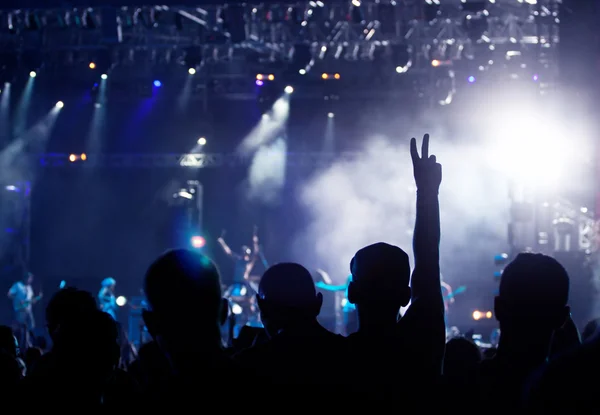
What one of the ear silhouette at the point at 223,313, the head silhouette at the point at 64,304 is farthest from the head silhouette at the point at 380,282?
the head silhouette at the point at 64,304

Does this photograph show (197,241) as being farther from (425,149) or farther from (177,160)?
(425,149)

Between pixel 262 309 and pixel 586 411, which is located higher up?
pixel 586 411

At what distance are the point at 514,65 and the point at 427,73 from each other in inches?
77.9

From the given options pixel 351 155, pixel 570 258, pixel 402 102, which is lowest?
pixel 570 258

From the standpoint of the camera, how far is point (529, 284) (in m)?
2.21

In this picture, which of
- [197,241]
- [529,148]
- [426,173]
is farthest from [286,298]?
[529,148]

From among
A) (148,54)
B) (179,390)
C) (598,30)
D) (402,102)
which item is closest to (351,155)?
(402,102)

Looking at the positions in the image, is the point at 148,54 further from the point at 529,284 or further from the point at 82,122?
the point at 529,284

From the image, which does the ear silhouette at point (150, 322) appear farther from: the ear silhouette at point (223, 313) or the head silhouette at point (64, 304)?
the head silhouette at point (64, 304)

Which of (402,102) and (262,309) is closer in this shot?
(262,309)

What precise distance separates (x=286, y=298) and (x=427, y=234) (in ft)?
2.07

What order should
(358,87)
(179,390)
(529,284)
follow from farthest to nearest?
1. (358,87)
2. (529,284)
3. (179,390)

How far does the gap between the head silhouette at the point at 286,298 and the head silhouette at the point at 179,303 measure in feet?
3.12

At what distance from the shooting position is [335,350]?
8.01 feet
